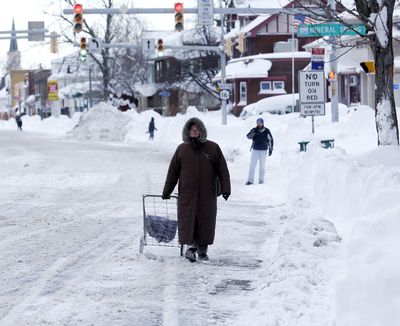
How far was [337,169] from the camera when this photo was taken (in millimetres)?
13305

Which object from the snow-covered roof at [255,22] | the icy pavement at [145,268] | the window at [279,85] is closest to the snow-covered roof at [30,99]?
the snow-covered roof at [255,22]

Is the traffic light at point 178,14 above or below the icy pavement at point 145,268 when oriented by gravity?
above

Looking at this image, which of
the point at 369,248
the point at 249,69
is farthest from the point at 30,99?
the point at 369,248

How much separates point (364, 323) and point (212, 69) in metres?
73.1

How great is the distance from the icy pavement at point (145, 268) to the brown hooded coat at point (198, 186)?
0.39 metres

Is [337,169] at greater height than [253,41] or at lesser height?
lesser

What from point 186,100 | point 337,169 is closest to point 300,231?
point 337,169

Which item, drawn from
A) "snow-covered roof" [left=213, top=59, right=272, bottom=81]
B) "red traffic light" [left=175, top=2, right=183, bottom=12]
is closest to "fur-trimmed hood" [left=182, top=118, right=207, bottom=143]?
"red traffic light" [left=175, top=2, right=183, bottom=12]

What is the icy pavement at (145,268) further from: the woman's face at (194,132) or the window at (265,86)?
the window at (265,86)

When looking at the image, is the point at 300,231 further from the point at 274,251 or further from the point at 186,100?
the point at 186,100

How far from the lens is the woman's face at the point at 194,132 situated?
10.2 metres

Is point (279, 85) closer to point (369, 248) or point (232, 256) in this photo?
point (232, 256)

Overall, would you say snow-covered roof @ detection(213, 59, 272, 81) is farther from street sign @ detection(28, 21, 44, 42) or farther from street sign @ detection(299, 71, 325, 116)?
street sign @ detection(299, 71, 325, 116)

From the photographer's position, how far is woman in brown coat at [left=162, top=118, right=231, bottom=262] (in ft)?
33.3
